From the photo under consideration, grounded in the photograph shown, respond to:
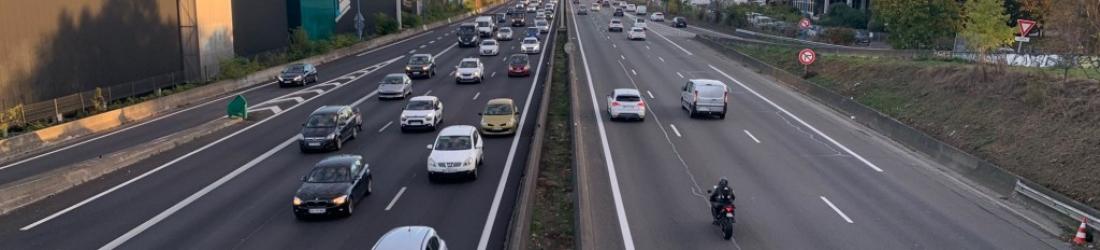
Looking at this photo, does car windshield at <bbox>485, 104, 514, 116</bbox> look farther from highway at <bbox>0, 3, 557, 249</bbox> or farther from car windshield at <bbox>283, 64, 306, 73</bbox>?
car windshield at <bbox>283, 64, 306, 73</bbox>

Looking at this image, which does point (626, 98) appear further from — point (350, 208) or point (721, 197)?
point (721, 197)

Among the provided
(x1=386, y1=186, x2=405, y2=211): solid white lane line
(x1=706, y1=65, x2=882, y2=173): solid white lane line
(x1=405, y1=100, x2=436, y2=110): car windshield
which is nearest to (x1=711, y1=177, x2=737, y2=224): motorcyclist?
(x1=386, y1=186, x2=405, y2=211): solid white lane line

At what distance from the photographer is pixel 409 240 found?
14250 millimetres

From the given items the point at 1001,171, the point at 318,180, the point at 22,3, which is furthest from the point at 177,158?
the point at 1001,171

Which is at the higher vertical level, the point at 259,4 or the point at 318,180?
the point at 259,4

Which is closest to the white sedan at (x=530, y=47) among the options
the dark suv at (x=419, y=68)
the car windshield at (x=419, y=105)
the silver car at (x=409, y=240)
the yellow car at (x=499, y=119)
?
the dark suv at (x=419, y=68)

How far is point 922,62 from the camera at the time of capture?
40.8 metres

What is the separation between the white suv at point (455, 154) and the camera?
24094 millimetres

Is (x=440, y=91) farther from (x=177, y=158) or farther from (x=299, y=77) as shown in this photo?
(x=177, y=158)

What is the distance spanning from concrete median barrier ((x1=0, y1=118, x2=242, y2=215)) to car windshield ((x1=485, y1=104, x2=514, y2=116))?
36.6 ft

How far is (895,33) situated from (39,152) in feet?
152

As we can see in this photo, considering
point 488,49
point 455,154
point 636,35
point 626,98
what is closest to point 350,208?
point 455,154

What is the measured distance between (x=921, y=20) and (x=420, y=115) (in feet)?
104

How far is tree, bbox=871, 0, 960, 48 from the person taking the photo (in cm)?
4897
